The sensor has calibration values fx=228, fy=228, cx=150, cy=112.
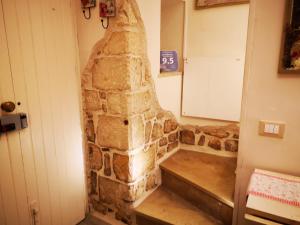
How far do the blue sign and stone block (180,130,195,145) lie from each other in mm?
737

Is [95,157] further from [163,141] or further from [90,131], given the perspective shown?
[163,141]

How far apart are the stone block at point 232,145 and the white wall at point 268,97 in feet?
3.25

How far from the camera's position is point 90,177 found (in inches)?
84.4

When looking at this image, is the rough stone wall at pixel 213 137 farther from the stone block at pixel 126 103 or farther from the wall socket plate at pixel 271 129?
the wall socket plate at pixel 271 129

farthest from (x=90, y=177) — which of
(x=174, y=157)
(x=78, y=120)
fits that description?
(x=174, y=157)

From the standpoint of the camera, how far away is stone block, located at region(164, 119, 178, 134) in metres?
2.37

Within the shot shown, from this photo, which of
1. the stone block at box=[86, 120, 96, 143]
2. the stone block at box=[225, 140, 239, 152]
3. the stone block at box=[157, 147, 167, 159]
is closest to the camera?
the stone block at box=[86, 120, 96, 143]

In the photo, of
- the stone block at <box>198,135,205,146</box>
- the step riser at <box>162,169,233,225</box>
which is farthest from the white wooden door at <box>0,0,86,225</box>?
the stone block at <box>198,135,205,146</box>

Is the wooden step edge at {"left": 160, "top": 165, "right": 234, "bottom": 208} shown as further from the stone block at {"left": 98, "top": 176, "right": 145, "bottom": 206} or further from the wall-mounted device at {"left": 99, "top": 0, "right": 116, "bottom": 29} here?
the wall-mounted device at {"left": 99, "top": 0, "right": 116, "bottom": 29}

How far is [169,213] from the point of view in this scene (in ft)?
6.20

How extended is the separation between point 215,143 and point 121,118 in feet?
4.10

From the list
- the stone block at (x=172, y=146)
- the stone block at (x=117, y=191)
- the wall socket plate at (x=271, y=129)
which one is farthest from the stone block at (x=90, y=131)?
the wall socket plate at (x=271, y=129)

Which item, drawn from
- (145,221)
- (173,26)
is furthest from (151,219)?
(173,26)

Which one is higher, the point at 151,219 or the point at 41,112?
the point at 41,112
